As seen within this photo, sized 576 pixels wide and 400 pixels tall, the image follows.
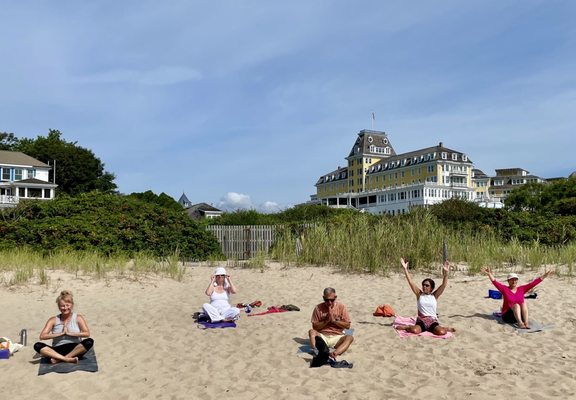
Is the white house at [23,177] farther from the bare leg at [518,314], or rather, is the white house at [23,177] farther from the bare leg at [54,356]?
the bare leg at [518,314]

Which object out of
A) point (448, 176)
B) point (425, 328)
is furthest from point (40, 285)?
point (448, 176)

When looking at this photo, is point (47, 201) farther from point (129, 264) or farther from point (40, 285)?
point (40, 285)

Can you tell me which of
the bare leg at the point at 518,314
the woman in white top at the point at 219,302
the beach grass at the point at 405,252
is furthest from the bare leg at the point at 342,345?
the beach grass at the point at 405,252

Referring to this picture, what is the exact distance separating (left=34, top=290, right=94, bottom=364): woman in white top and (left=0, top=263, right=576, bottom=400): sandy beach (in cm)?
27

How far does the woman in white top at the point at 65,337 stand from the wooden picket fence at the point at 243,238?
12.8 metres

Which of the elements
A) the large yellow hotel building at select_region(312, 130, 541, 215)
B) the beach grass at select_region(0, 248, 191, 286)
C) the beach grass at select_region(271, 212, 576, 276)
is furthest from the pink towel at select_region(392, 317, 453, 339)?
the large yellow hotel building at select_region(312, 130, 541, 215)

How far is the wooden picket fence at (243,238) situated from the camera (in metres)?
19.4

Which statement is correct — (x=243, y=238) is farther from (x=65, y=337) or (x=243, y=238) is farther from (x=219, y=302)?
(x=65, y=337)

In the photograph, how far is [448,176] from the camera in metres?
80.3

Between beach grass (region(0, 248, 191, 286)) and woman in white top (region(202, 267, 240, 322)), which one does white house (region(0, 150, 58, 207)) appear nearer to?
beach grass (region(0, 248, 191, 286))

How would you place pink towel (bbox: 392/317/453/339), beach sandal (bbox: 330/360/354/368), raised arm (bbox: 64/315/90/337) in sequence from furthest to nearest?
pink towel (bbox: 392/317/453/339) < raised arm (bbox: 64/315/90/337) < beach sandal (bbox: 330/360/354/368)

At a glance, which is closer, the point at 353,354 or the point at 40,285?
the point at 353,354

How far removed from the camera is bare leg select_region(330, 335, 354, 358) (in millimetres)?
6398

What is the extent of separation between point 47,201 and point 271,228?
8.10 m
